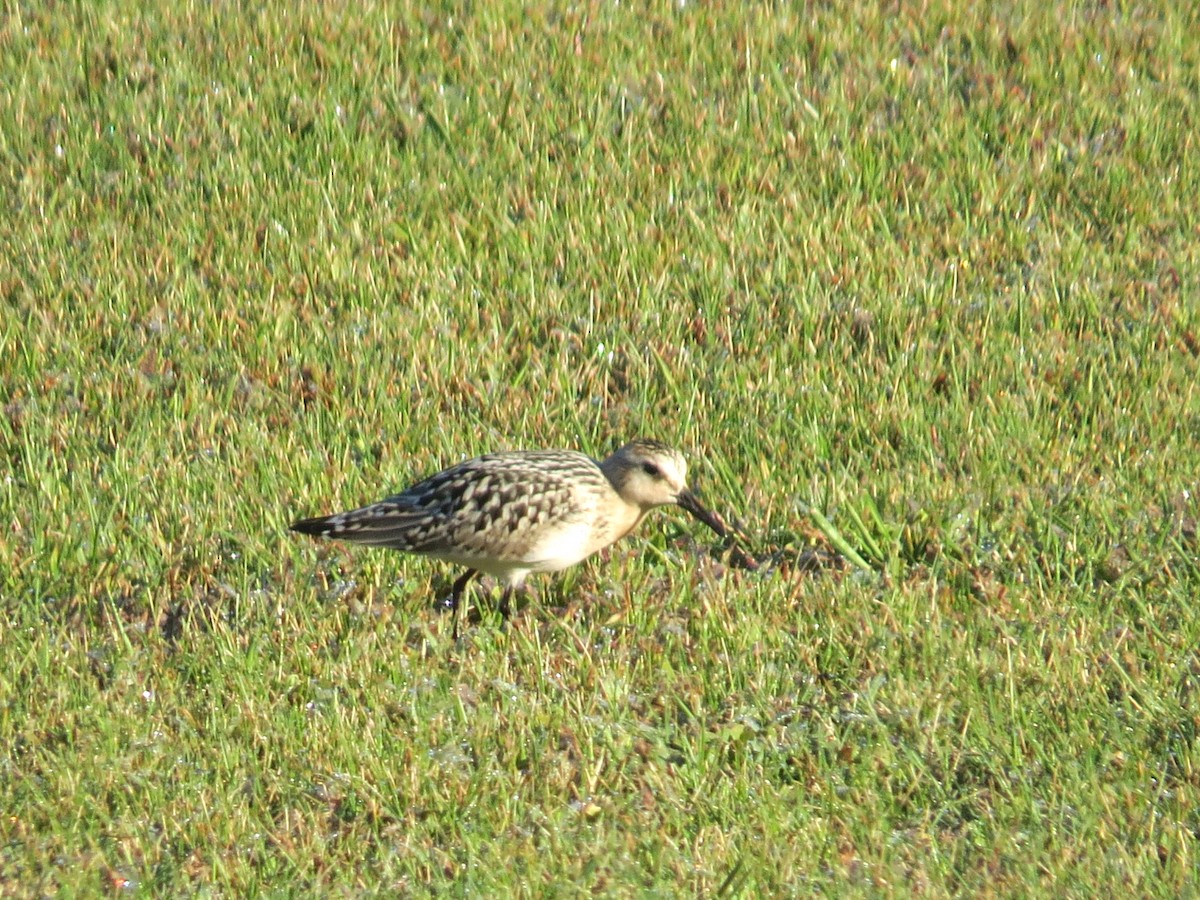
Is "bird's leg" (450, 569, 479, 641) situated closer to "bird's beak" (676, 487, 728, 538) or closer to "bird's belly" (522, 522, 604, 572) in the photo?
"bird's belly" (522, 522, 604, 572)

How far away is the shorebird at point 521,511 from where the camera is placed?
668 cm

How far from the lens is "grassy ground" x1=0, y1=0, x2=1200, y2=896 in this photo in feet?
18.1

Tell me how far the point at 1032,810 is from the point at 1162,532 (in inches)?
84.6

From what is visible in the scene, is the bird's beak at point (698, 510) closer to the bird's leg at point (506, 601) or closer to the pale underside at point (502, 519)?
the pale underside at point (502, 519)

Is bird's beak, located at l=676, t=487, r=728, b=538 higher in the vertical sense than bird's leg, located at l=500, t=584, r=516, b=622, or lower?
higher

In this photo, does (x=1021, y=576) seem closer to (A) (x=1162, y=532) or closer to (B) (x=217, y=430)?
(A) (x=1162, y=532)

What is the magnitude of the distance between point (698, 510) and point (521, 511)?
768 millimetres

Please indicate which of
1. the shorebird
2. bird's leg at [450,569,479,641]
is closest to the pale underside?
the shorebird

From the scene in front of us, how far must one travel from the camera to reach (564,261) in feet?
31.2

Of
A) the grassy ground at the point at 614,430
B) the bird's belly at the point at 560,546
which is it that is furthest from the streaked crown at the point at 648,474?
the grassy ground at the point at 614,430

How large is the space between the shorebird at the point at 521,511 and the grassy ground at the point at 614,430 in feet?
0.93

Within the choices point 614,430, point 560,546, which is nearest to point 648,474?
point 560,546

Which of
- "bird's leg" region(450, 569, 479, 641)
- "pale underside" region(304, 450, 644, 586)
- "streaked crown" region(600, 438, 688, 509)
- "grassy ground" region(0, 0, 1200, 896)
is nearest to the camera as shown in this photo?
"grassy ground" region(0, 0, 1200, 896)

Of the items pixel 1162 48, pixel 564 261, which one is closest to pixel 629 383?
pixel 564 261
